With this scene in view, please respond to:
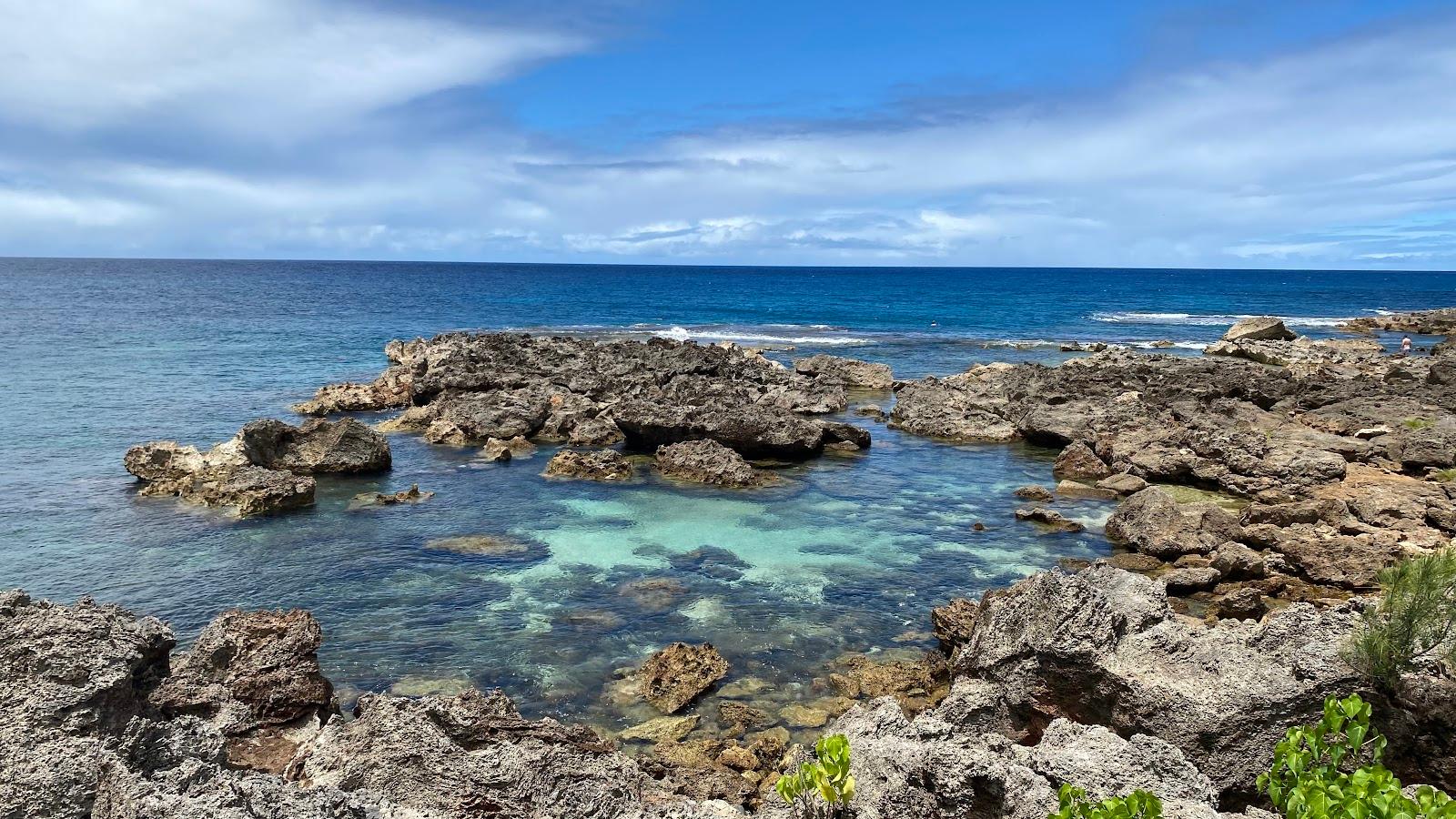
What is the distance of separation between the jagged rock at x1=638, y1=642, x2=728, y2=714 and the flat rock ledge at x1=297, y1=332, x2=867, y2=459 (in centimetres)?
1442

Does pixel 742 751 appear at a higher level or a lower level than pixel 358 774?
lower

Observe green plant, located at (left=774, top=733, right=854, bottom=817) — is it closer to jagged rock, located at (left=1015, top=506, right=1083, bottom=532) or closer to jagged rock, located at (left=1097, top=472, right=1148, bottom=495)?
jagged rock, located at (left=1015, top=506, right=1083, bottom=532)

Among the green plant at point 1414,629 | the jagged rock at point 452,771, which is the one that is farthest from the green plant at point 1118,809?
the green plant at point 1414,629

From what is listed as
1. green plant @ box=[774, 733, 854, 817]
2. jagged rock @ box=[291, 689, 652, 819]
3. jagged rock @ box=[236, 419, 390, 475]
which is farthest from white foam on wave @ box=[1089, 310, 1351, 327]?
green plant @ box=[774, 733, 854, 817]

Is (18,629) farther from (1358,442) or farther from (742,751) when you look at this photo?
(1358,442)

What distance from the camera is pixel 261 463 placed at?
2533 cm

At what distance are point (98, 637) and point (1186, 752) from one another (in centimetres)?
1059

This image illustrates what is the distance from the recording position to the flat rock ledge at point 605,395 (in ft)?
94.5

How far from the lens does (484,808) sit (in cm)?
776

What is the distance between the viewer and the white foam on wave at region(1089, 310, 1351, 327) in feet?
305

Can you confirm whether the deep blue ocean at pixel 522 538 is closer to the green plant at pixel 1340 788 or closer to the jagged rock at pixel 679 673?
the jagged rock at pixel 679 673

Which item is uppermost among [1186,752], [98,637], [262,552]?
[98,637]

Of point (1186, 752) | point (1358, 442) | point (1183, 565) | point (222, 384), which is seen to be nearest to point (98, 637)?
point (1186, 752)

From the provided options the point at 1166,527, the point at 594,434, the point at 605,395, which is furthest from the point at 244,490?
the point at 1166,527
